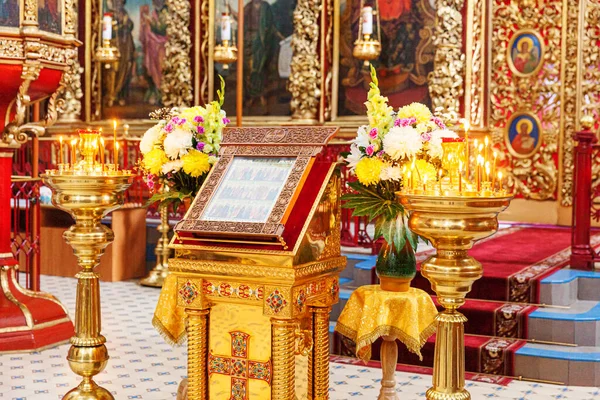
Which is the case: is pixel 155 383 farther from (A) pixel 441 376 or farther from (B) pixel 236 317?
(A) pixel 441 376

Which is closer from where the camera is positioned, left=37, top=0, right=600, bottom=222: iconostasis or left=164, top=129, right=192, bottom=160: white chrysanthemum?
left=164, top=129, right=192, bottom=160: white chrysanthemum

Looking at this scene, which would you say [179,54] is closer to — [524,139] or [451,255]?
[524,139]

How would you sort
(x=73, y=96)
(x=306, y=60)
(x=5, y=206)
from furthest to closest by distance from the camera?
(x=73, y=96) → (x=306, y=60) → (x=5, y=206)

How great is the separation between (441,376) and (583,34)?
7546 millimetres

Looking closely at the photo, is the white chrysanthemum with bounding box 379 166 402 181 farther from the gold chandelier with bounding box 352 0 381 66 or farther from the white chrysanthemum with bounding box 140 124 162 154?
the gold chandelier with bounding box 352 0 381 66

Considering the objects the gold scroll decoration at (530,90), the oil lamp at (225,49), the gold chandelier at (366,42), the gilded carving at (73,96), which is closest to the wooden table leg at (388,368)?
the gold chandelier at (366,42)

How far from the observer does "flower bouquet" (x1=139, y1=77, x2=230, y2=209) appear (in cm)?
420

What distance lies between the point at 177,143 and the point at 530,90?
268 inches

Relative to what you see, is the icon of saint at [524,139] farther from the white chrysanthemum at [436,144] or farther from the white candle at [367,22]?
the white chrysanthemum at [436,144]

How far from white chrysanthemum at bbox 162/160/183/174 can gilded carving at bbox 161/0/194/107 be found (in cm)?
757

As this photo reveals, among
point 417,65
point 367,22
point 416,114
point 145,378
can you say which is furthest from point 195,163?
point 417,65

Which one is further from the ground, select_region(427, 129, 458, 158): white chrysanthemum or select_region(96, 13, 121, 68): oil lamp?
select_region(96, 13, 121, 68): oil lamp

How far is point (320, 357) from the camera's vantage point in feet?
13.0

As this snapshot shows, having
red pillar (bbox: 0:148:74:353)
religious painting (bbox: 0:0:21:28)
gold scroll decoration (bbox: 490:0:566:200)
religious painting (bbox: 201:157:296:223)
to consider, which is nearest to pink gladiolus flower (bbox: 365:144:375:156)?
religious painting (bbox: 201:157:296:223)
